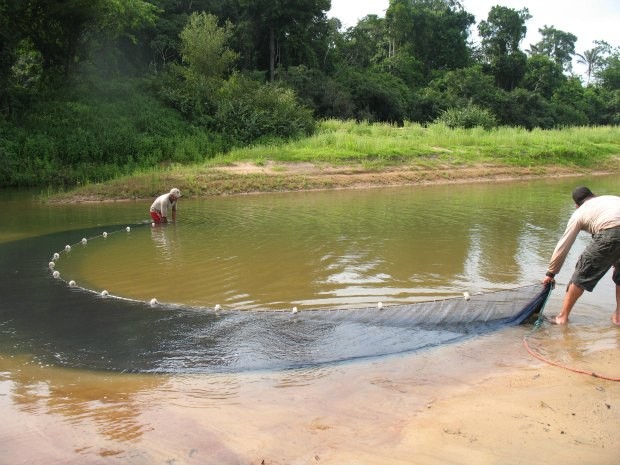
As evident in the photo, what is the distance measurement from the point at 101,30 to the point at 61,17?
7.31 feet

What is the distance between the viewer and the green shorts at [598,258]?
5.69 meters

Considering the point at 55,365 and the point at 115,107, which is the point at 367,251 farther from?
the point at 115,107

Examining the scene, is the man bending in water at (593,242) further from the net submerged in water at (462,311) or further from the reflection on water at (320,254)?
the reflection on water at (320,254)

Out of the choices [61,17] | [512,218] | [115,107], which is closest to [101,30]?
[61,17]

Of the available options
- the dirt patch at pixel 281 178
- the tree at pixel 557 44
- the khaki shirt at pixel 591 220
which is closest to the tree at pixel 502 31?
the tree at pixel 557 44

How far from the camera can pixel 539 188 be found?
2067 cm

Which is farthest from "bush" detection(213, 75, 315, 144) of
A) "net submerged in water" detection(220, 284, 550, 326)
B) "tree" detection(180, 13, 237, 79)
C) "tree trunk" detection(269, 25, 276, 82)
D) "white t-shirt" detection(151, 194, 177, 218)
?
"net submerged in water" detection(220, 284, 550, 326)

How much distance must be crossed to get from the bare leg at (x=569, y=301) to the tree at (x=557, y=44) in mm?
72096

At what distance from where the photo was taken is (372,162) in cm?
2248

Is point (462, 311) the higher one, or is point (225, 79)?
point (225, 79)

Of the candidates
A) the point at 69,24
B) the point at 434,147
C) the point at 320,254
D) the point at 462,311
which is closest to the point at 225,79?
the point at 69,24

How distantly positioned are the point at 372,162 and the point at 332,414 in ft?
62.0

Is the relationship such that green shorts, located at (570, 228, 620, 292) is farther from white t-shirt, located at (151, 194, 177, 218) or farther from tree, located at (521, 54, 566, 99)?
tree, located at (521, 54, 566, 99)

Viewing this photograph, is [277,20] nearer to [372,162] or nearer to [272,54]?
[272,54]
